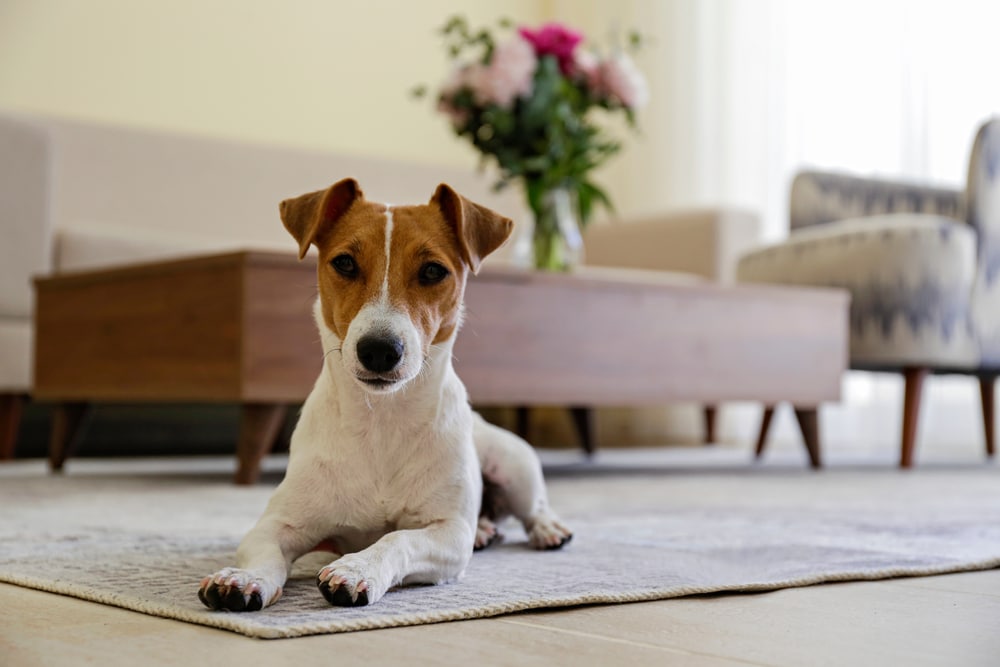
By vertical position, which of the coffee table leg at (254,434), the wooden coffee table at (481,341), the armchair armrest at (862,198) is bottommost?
the coffee table leg at (254,434)

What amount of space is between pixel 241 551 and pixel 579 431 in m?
2.93

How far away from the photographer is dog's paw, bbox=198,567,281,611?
119 centimetres

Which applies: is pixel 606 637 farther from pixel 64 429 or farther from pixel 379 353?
pixel 64 429

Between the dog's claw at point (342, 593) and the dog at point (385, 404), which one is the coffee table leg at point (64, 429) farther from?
the dog's claw at point (342, 593)

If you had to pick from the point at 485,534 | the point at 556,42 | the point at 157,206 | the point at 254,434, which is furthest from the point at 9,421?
the point at 485,534

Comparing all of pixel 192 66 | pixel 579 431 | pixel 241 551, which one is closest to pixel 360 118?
pixel 192 66

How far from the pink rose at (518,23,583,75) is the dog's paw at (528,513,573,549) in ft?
6.47

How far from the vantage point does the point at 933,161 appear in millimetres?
4789

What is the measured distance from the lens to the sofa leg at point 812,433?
141 inches

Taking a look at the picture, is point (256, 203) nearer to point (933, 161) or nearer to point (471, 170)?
point (471, 170)

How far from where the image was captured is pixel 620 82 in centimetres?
343

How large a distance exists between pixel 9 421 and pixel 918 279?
267 cm

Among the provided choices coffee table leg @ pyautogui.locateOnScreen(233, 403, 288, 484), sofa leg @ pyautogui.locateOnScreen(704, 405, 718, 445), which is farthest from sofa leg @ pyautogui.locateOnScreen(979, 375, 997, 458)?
coffee table leg @ pyautogui.locateOnScreen(233, 403, 288, 484)

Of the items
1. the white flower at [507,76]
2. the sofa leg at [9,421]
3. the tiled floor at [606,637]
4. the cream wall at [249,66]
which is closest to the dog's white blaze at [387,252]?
the tiled floor at [606,637]
